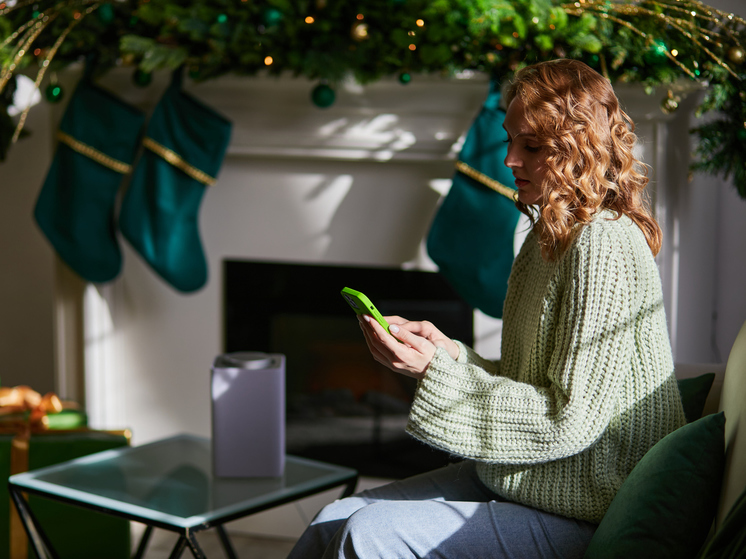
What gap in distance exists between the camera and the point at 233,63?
189 centimetres

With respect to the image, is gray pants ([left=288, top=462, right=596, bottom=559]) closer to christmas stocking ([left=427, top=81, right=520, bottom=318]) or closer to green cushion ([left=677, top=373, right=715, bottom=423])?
green cushion ([left=677, top=373, right=715, bottom=423])

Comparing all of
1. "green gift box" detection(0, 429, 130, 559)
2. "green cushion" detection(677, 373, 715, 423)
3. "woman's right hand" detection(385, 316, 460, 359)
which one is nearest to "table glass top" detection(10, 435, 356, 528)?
"green gift box" detection(0, 429, 130, 559)

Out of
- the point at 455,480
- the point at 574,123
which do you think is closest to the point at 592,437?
the point at 455,480

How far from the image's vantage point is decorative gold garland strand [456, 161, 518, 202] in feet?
5.70

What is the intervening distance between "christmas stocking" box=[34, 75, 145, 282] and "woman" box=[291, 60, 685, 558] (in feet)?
4.04

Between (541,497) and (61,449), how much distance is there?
1.19 metres

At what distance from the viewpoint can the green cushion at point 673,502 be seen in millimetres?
885

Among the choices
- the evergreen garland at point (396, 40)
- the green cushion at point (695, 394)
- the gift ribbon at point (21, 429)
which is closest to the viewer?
the green cushion at point (695, 394)

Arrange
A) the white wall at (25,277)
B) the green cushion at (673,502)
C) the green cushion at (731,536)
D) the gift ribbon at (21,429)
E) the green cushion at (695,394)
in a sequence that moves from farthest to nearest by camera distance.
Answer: the white wall at (25,277), the gift ribbon at (21,429), the green cushion at (695,394), the green cushion at (673,502), the green cushion at (731,536)

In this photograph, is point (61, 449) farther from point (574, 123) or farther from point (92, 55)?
point (574, 123)

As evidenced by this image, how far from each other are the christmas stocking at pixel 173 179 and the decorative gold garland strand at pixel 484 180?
0.64m

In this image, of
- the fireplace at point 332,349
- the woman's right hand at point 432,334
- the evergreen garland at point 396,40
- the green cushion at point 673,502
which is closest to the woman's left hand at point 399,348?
the woman's right hand at point 432,334

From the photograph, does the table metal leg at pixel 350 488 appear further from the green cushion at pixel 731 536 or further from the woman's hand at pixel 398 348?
the green cushion at pixel 731 536

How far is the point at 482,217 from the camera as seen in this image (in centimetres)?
175
